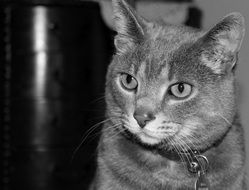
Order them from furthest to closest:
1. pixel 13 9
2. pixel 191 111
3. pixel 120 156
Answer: pixel 13 9 < pixel 120 156 < pixel 191 111

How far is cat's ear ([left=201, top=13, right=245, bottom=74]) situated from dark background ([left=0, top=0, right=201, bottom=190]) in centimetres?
100

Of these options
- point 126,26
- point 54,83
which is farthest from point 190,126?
point 54,83

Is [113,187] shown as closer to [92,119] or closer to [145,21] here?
[145,21]

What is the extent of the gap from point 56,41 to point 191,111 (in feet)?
3.59

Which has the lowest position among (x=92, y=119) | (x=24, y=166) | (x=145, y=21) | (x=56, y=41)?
(x=24, y=166)

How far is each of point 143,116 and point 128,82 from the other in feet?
0.57

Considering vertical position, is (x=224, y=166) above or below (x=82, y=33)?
below

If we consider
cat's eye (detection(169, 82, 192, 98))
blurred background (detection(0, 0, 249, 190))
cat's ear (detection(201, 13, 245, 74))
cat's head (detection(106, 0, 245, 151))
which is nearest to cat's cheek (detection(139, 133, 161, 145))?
cat's head (detection(106, 0, 245, 151))

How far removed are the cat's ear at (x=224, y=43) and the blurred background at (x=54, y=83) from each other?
856 millimetres

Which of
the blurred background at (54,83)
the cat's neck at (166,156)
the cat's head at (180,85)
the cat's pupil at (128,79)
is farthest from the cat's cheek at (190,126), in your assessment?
the blurred background at (54,83)

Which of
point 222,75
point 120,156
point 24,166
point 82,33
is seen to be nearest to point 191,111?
point 222,75

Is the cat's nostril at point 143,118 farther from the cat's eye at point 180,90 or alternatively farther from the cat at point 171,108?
the cat's eye at point 180,90

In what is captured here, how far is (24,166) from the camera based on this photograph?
2.52m

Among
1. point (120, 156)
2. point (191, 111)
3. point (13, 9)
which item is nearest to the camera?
point (191, 111)
